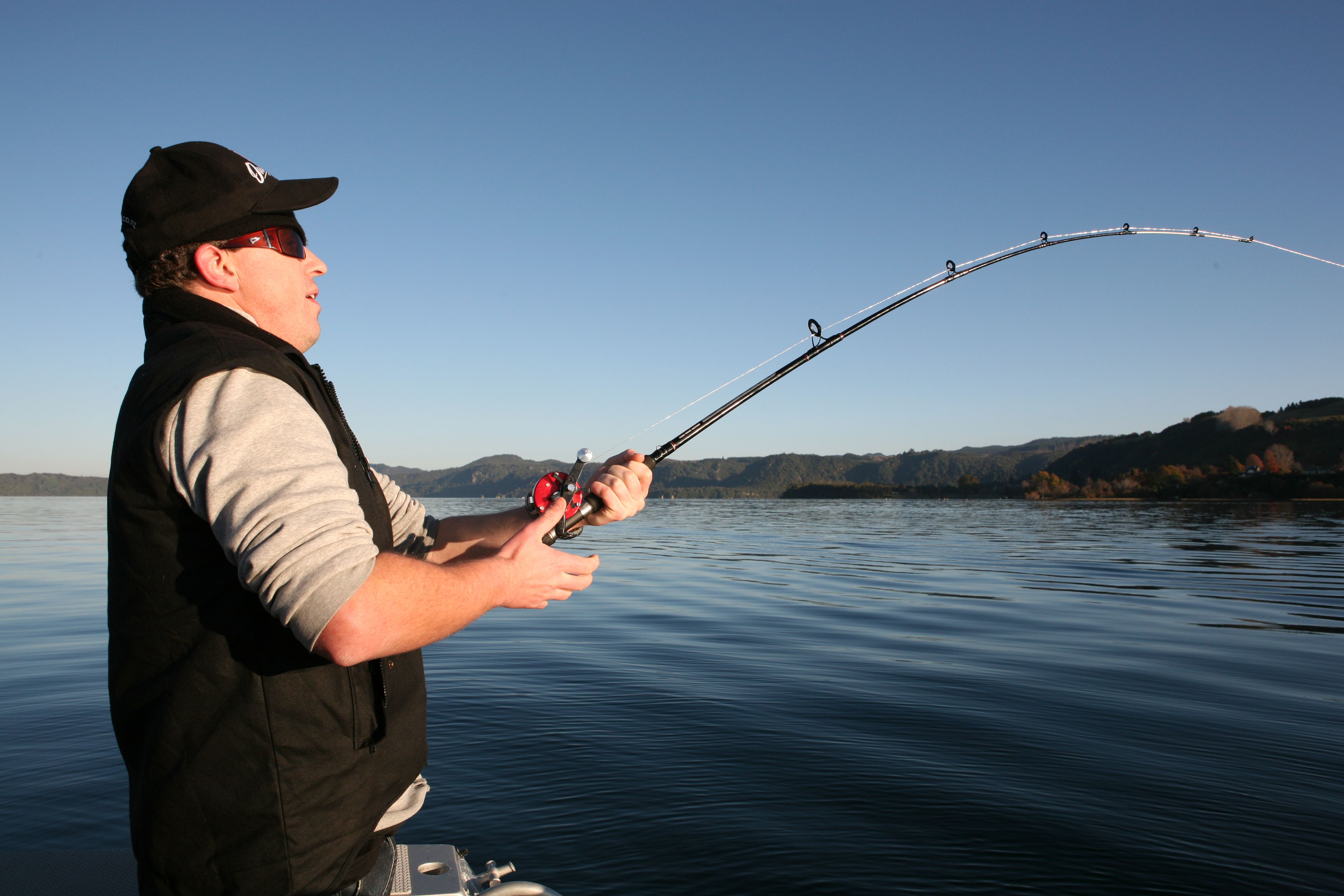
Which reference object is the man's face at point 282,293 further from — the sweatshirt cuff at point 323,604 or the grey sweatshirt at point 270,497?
the sweatshirt cuff at point 323,604

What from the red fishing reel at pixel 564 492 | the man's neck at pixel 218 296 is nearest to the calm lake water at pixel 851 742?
the red fishing reel at pixel 564 492

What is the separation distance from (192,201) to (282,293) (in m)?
0.32

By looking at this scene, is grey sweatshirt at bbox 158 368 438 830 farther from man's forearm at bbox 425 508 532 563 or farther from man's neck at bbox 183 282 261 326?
man's forearm at bbox 425 508 532 563

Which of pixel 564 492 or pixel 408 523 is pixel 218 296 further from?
pixel 564 492

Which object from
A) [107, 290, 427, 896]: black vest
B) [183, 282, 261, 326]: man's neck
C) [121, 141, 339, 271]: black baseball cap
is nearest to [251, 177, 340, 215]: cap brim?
[121, 141, 339, 271]: black baseball cap

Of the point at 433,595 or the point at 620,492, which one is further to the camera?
the point at 620,492

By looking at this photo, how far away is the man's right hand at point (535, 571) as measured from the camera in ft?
6.42

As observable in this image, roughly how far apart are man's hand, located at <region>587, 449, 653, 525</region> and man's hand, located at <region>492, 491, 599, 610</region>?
0.64 meters

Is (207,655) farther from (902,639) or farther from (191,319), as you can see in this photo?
(902,639)

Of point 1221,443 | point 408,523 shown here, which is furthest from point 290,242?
point 1221,443

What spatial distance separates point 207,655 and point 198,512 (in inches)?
13.3

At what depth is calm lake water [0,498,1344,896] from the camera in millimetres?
4840

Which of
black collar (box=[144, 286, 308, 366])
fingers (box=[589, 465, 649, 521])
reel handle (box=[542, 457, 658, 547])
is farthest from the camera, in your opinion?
fingers (box=[589, 465, 649, 521])

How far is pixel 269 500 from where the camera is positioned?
1.57 metres
